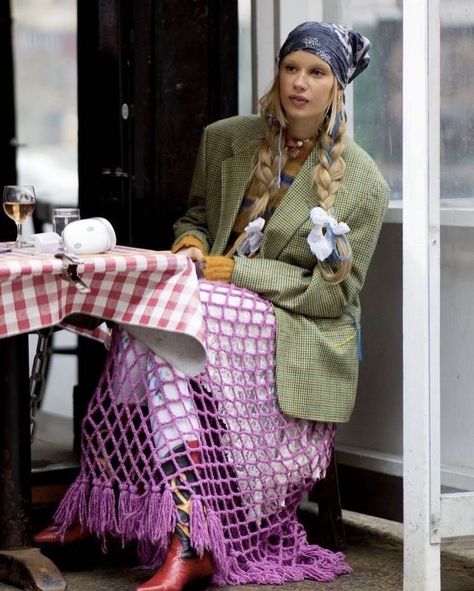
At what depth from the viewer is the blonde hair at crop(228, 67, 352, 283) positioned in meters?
4.02

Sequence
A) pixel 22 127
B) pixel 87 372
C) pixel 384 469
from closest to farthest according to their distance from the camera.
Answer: pixel 384 469 < pixel 87 372 < pixel 22 127

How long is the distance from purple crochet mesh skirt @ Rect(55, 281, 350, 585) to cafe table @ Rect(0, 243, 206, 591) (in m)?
0.16

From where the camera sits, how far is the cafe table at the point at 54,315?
11.5 ft

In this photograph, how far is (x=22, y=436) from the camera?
3.96m

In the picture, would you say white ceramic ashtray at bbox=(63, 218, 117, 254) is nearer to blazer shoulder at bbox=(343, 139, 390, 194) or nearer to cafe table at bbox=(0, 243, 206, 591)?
cafe table at bbox=(0, 243, 206, 591)

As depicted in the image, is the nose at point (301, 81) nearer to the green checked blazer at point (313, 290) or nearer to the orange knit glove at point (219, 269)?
the green checked blazer at point (313, 290)

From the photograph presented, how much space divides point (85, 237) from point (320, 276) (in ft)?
2.37

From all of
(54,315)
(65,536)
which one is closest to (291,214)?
(54,315)

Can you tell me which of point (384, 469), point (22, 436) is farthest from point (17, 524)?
point (384, 469)

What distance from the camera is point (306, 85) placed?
13.5 feet

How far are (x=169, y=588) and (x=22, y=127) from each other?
10462 mm

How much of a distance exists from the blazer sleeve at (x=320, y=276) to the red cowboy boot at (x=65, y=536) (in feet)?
2.83

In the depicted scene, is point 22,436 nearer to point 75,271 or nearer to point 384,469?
point 75,271

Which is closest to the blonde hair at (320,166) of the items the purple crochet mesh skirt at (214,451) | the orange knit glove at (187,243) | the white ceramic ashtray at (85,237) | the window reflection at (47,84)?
the orange knit glove at (187,243)
